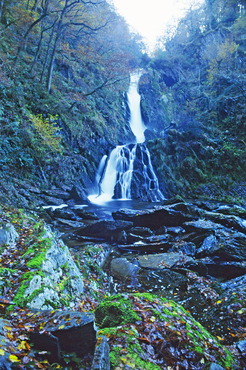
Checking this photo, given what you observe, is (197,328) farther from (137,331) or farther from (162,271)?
(162,271)

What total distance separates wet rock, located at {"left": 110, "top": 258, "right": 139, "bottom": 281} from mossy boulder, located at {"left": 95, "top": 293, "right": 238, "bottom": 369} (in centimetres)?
280

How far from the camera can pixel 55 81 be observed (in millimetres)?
21266

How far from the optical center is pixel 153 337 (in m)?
2.88

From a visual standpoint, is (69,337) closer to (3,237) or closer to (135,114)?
(3,237)

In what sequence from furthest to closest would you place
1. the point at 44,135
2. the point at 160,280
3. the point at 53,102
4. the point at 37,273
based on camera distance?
the point at 53,102, the point at 44,135, the point at 160,280, the point at 37,273

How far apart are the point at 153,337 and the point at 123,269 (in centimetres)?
380

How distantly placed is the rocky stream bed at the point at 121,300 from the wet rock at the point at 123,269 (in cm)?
3

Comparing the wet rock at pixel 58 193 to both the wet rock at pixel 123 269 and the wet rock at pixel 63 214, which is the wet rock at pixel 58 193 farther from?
the wet rock at pixel 123 269

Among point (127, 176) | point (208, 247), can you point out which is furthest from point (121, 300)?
point (127, 176)

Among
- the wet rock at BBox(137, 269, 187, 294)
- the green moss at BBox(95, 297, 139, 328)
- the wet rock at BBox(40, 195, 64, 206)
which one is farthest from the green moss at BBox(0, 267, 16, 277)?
the wet rock at BBox(40, 195, 64, 206)

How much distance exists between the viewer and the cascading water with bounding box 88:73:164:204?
2036 cm

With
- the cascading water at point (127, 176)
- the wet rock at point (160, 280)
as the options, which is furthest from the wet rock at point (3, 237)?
the cascading water at point (127, 176)

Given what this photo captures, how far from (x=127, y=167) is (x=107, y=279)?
16.3m

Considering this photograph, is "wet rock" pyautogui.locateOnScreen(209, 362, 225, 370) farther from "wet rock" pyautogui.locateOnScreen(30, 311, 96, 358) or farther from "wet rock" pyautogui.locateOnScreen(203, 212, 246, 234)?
"wet rock" pyautogui.locateOnScreen(203, 212, 246, 234)
